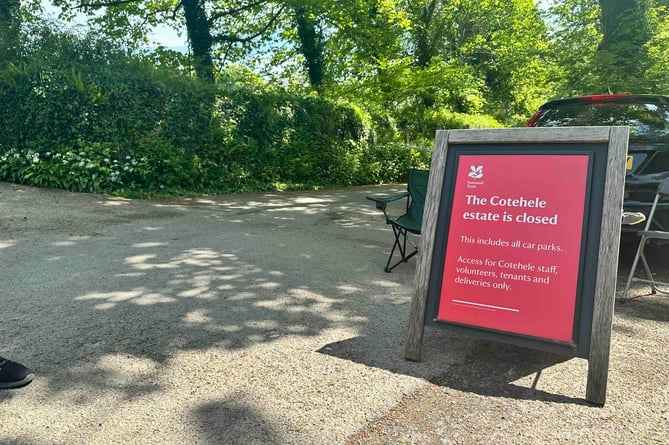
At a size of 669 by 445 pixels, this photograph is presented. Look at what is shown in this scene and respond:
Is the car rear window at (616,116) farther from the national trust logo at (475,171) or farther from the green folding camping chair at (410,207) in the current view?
the national trust logo at (475,171)

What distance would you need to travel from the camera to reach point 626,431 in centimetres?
220

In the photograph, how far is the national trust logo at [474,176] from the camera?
2.92m

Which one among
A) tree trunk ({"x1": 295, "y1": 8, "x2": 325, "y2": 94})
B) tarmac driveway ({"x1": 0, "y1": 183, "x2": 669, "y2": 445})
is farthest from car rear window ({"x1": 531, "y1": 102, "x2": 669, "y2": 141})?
tree trunk ({"x1": 295, "y1": 8, "x2": 325, "y2": 94})

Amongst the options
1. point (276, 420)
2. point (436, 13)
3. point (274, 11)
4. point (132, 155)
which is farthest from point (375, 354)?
point (436, 13)

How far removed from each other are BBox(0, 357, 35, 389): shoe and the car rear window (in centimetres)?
554

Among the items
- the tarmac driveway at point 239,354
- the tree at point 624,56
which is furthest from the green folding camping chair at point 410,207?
the tree at point 624,56

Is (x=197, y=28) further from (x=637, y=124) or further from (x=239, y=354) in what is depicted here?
(x=239, y=354)

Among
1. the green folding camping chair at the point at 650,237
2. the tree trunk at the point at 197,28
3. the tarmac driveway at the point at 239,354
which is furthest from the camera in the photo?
the tree trunk at the point at 197,28

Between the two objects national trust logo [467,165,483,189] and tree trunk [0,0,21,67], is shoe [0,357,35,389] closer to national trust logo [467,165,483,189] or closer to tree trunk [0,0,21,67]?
national trust logo [467,165,483,189]

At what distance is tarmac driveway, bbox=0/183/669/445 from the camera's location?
221 centimetres

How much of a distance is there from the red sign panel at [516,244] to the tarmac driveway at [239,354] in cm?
36

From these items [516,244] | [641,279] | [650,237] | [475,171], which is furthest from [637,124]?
A: [516,244]

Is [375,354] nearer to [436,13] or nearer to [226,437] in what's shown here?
[226,437]

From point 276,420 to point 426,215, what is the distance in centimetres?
149
